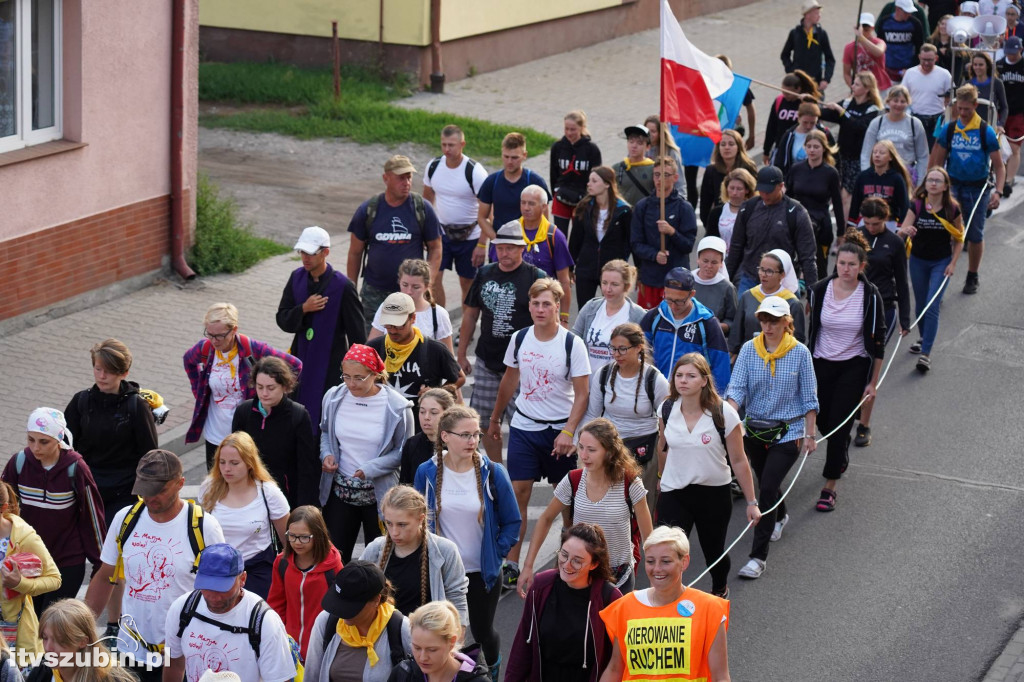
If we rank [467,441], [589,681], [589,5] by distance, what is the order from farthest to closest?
1. [589,5]
2. [467,441]
3. [589,681]

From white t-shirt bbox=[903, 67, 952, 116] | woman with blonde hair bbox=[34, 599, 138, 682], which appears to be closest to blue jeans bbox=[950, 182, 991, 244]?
white t-shirt bbox=[903, 67, 952, 116]

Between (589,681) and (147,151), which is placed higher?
(147,151)

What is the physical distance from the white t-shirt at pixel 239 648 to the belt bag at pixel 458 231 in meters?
7.74

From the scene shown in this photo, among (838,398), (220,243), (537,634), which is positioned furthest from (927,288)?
(537,634)

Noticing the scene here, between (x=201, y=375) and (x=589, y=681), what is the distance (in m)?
3.53

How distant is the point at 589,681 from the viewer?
6746 mm

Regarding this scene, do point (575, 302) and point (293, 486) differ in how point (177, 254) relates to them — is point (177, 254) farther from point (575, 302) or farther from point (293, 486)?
point (293, 486)

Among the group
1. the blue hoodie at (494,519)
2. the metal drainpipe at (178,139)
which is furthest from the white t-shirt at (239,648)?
the metal drainpipe at (178,139)

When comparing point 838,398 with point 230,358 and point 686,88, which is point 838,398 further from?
point 230,358

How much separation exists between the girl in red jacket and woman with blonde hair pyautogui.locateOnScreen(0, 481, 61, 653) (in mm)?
1104

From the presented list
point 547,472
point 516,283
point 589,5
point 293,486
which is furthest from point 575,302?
point 589,5

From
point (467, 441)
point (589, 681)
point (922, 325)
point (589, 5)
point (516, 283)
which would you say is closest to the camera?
point (589, 681)

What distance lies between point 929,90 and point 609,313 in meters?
9.71

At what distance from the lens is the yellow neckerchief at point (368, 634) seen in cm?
631
